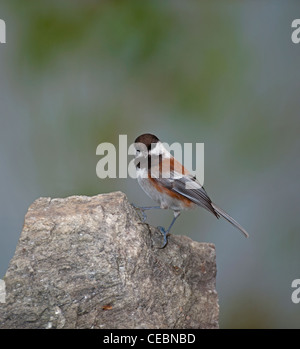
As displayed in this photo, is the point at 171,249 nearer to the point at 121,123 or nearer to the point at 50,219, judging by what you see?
the point at 50,219

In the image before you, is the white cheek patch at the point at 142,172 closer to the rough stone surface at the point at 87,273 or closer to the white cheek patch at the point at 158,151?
the white cheek patch at the point at 158,151

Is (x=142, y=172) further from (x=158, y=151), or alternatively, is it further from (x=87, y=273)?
(x=87, y=273)

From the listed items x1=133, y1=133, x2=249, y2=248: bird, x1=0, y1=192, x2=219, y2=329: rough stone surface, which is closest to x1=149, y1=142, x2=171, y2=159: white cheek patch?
x1=133, y1=133, x2=249, y2=248: bird

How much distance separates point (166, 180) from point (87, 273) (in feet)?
2.78

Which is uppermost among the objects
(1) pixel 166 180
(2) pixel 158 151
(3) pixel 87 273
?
(2) pixel 158 151

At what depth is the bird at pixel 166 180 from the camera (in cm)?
321

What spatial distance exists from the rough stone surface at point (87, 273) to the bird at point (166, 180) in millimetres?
485

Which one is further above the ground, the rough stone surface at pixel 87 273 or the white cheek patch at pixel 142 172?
the white cheek patch at pixel 142 172

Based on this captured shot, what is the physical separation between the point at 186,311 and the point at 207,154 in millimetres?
1790

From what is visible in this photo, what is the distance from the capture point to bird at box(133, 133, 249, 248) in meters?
3.21

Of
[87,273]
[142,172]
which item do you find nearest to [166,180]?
[142,172]

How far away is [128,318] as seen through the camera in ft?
8.38

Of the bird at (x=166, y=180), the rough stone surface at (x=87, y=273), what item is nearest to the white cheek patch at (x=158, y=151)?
the bird at (x=166, y=180)

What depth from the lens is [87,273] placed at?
2527 millimetres
